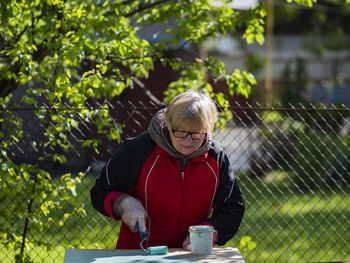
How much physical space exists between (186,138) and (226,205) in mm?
414

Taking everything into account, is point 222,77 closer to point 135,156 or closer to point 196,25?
point 196,25

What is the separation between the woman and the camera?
2.65m

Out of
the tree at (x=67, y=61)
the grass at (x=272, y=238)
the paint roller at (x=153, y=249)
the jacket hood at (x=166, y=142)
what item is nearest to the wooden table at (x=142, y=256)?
the paint roller at (x=153, y=249)

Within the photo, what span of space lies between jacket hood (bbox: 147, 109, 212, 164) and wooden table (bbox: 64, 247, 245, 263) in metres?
0.40

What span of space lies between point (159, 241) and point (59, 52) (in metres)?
1.85

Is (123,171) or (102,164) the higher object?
(123,171)

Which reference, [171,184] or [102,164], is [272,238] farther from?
[171,184]

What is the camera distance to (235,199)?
9.30 ft

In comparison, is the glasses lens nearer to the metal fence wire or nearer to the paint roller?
the paint roller

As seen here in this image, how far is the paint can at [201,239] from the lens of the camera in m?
2.55

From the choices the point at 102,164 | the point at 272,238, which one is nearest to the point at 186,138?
the point at 102,164

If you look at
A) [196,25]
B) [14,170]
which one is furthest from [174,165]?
[196,25]

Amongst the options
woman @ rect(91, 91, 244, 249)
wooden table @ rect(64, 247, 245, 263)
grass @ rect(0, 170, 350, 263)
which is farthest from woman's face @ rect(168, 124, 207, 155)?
grass @ rect(0, 170, 350, 263)

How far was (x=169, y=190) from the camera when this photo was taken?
271cm
